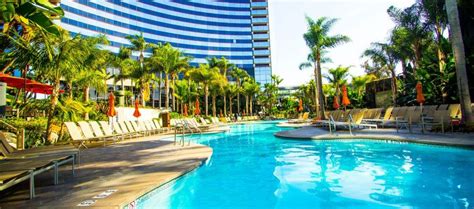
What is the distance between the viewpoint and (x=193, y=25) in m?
80.0

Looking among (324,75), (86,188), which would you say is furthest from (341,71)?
(86,188)

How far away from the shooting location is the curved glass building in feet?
187

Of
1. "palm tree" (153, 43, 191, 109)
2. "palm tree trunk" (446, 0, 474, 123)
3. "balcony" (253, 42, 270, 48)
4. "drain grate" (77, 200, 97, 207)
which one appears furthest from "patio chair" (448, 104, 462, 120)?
"balcony" (253, 42, 270, 48)

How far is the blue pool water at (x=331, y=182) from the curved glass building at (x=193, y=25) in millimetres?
56679

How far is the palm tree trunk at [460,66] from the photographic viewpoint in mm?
10413

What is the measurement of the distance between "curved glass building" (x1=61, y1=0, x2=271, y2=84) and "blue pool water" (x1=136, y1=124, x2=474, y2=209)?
56.7 meters

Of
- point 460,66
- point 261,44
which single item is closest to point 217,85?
point 460,66

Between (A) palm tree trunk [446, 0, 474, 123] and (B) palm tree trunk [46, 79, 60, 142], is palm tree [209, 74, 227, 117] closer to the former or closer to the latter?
(B) palm tree trunk [46, 79, 60, 142]

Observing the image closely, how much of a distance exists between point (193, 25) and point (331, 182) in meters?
80.1

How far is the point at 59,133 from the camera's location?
1120cm

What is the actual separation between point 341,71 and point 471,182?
33138 mm

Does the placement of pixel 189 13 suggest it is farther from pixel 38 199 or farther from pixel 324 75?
pixel 38 199

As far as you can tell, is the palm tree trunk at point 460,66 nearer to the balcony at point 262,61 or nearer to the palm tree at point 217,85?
the palm tree at point 217,85

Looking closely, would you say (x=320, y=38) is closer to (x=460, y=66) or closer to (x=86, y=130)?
(x=460, y=66)
